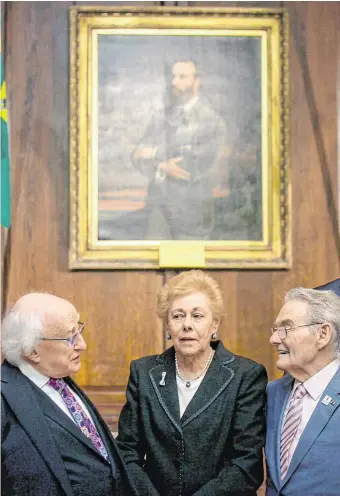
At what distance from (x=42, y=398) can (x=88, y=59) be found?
319 cm

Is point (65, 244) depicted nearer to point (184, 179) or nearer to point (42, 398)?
point (184, 179)

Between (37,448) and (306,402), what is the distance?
1199 millimetres

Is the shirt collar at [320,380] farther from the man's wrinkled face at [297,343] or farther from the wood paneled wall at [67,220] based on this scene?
the wood paneled wall at [67,220]

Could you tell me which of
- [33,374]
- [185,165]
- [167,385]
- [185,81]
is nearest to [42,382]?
[33,374]

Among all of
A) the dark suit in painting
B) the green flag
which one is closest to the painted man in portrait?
the dark suit in painting

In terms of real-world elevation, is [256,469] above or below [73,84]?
below

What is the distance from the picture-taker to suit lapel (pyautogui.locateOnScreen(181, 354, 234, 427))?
11.8 ft

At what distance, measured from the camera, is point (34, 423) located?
315 cm

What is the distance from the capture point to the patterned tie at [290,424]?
344 centimetres

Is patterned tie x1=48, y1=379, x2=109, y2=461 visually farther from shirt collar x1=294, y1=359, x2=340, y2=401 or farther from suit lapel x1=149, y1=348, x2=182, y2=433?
shirt collar x1=294, y1=359, x2=340, y2=401

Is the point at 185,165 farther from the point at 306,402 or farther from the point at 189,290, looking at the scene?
the point at 306,402

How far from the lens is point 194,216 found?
5.78 m

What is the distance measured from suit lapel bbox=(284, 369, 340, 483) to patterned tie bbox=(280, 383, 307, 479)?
7cm

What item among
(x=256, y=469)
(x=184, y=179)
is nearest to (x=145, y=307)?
(x=184, y=179)
